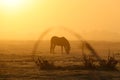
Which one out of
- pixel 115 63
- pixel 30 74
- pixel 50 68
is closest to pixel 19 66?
pixel 50 68

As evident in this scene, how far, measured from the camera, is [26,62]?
25812 millimetres

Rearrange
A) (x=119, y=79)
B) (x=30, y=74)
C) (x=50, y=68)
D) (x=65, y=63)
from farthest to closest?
(x=65, y=63) < (x=50, y=68) < (x=30, y=74) < (x=119, y=79)

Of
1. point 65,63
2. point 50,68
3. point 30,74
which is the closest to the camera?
point 30,74

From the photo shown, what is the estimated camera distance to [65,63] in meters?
25.2

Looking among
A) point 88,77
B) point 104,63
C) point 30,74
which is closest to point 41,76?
point 30,74

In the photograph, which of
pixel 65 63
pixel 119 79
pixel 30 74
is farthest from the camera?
pixel 65 63

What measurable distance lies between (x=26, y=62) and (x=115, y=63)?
18.4ft

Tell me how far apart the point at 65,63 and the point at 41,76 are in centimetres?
539

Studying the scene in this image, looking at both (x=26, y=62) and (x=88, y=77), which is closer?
(x=88, y=77)

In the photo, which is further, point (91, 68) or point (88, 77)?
point (91, 68)

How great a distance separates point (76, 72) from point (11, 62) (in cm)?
577

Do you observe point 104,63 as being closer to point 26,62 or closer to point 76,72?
point 76,72

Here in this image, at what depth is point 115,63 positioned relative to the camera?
76.8 feet

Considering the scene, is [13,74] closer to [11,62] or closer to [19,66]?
[19,66]
